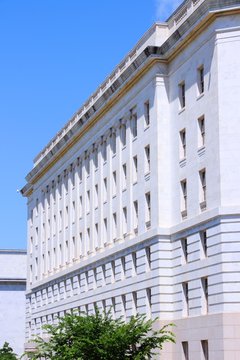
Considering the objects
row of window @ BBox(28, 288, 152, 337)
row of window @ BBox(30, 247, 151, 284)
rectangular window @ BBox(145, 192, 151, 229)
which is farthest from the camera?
rectangular window @ BBox(145, 192, 151, 229)

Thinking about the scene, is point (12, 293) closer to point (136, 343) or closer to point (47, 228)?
point (47, 228)

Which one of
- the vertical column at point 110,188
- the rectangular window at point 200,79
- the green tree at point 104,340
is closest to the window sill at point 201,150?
the rectangular window at point 200,79

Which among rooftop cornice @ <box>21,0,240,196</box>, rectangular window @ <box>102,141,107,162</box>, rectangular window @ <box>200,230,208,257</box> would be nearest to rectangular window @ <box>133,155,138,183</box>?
rooftop cornice @ <box>21,0,240,196</box>

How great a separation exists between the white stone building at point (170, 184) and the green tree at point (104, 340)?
2.23 meters

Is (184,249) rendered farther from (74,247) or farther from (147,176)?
(74,247)

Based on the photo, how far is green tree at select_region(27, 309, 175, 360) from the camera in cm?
4912

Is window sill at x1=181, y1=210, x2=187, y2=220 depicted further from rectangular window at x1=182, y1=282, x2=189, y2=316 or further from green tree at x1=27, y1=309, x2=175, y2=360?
green tree at x1=27, y1=309, x2=175, y2=360

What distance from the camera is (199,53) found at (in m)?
52.6

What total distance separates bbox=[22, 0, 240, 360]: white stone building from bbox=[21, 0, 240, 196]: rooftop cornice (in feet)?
0.32

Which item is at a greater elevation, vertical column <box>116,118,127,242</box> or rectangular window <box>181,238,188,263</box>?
vertical column <box>116,118,127,242</box>

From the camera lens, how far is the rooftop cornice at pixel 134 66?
50375 millimetres

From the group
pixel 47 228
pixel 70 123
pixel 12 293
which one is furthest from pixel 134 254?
pixel 12 293

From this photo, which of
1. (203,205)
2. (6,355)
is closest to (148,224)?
(203,205)

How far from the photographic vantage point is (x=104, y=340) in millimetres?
49062
